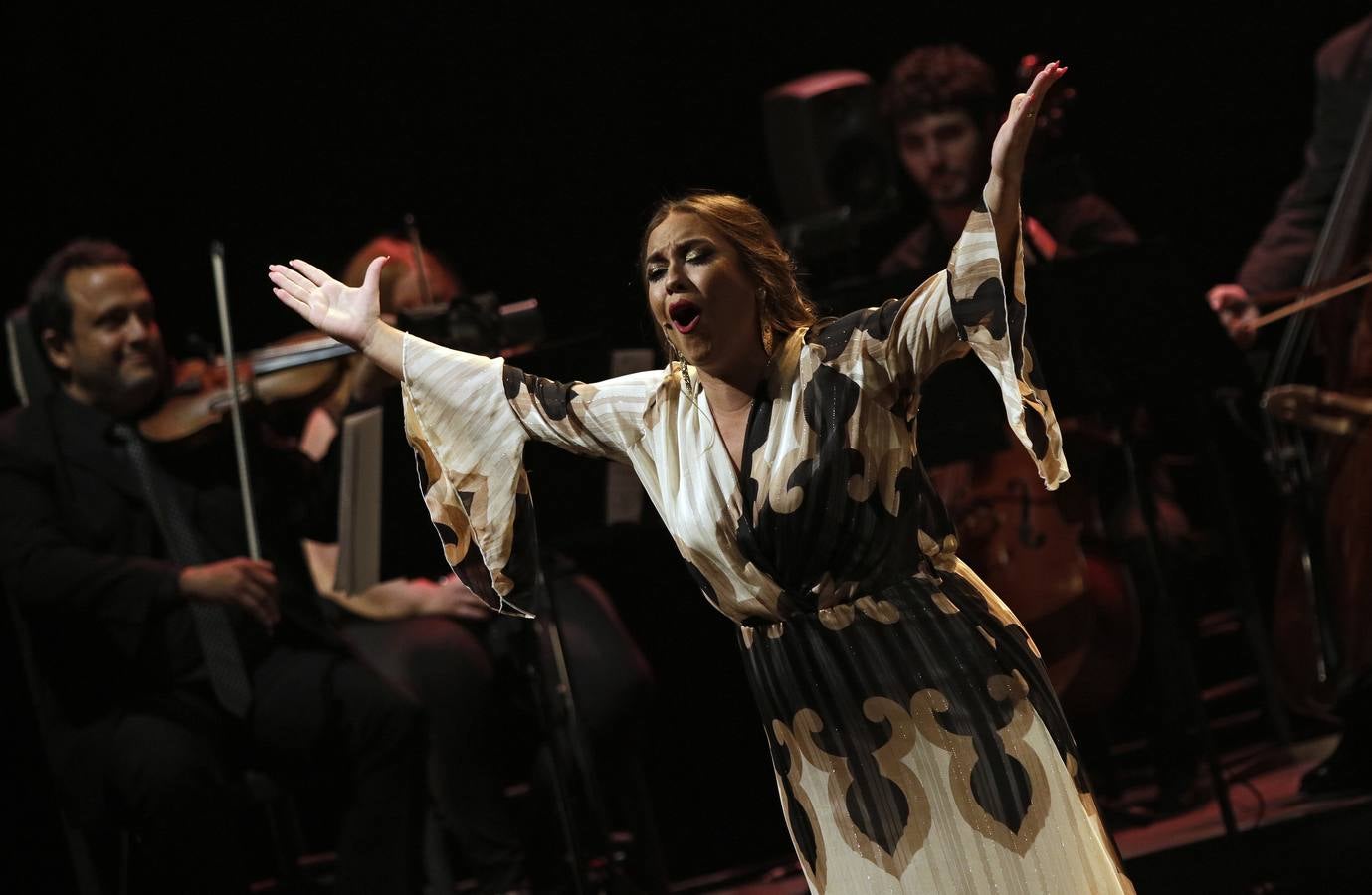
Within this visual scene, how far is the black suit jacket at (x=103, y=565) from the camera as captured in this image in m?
3.18

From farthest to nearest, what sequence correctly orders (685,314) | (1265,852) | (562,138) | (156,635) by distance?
(562,138)
(156,635)
(1265,852)
(685,314)

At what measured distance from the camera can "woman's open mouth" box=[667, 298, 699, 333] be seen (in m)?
2.02

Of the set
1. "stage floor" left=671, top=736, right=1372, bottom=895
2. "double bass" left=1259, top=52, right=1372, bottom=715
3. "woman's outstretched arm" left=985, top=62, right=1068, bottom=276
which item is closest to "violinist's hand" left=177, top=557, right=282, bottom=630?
"stage floor" left=671, top=736, right=1372, bottom=895

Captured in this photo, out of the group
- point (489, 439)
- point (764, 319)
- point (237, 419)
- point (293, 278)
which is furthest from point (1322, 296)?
point (237, 419)

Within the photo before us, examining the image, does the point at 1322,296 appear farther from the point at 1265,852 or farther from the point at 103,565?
the point at 103,565

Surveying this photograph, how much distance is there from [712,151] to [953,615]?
2917 mm

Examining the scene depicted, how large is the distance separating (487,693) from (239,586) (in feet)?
2.32

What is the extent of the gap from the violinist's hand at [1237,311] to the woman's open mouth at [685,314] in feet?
5.97

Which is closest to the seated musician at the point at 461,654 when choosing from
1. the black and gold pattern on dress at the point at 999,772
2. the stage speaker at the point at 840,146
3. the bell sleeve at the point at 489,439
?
the bell sleeve at the point at 489,439

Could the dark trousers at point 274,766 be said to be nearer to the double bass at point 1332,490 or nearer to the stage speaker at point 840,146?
the stage speaker at point 840,146

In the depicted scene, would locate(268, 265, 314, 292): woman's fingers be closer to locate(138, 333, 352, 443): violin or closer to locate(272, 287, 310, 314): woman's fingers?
locate(272, 287, 310, 314): woman's fingers

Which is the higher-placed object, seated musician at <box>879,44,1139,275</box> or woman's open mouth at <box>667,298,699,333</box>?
seated musician at <box>879,44,1139,275</box>

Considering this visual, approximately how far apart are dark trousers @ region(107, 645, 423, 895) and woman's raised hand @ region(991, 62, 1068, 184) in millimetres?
1997

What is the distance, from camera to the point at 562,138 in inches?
181
